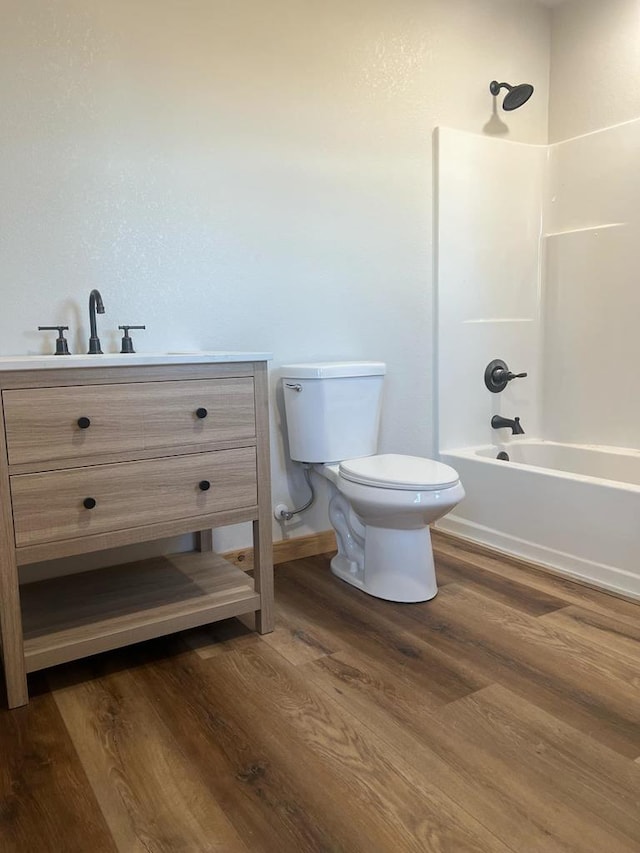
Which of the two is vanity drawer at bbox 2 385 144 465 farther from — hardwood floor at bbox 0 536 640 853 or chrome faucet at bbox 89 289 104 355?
hardwood floor at bbox 0 536 640 853

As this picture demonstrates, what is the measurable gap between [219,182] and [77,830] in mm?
1990

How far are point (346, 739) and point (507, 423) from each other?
6.56 ft

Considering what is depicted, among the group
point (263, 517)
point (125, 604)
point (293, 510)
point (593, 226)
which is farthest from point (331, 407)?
point (593, 226)

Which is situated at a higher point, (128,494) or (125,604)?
(128,494)

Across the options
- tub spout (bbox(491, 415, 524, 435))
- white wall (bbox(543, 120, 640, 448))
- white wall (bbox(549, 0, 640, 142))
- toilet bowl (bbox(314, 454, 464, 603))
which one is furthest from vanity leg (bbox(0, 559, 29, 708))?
white wall (bbox(549, 0, 640, 142))

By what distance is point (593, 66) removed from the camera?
9.69 ft

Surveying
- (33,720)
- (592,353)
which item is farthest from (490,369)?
(33,720)

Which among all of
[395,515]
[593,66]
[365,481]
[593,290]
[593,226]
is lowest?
[395,515]

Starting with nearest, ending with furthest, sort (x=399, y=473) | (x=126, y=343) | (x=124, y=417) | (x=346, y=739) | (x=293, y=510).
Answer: (x=346, y=739), (x=124, y=417), (x=126, y=343), (x=399, y=473), (x=293, y=510)

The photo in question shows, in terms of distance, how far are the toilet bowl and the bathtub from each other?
520mm

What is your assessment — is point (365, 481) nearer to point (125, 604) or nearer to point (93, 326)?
point (125, 604)

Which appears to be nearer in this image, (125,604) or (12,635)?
(12,635)

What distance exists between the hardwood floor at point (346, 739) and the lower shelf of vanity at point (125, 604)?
0.37 feet

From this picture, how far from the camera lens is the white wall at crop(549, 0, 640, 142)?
2.80m
